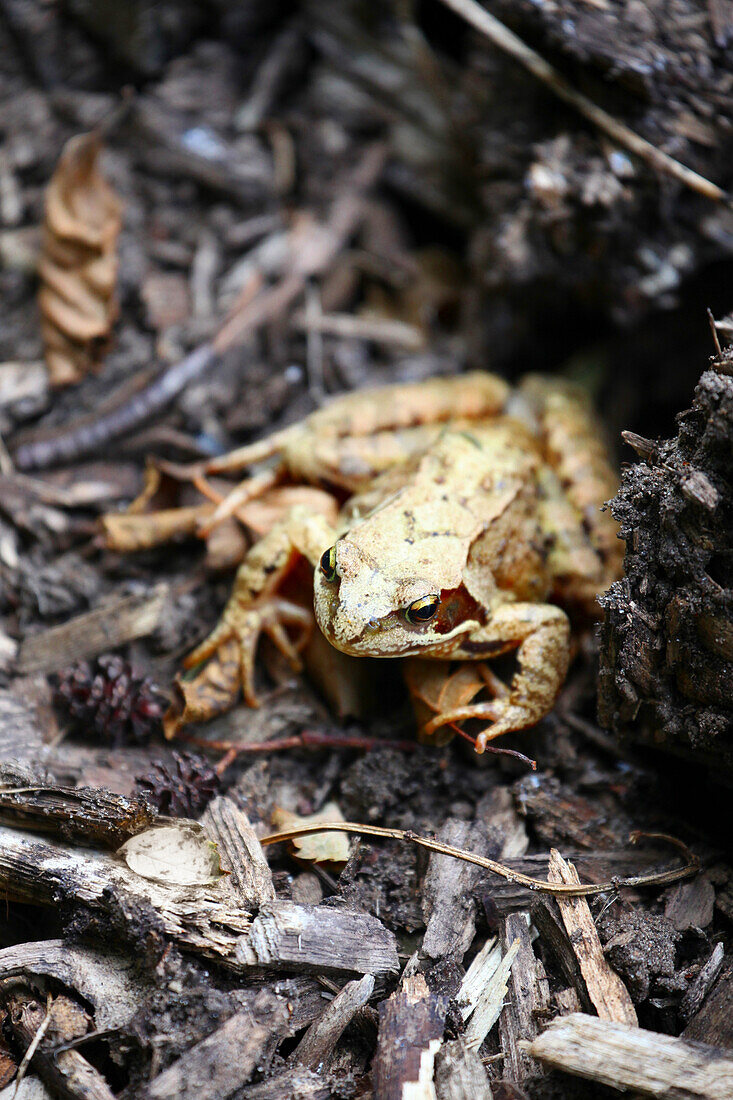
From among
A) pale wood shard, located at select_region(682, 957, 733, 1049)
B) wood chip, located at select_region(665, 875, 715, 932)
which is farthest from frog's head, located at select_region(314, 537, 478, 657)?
pale wood shard, located at select_region(682, 957, 733, 1049)

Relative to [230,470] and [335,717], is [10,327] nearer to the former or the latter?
[230,470]

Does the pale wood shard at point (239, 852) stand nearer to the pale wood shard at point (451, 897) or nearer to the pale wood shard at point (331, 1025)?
the pale wood shard at point (331, 1025)

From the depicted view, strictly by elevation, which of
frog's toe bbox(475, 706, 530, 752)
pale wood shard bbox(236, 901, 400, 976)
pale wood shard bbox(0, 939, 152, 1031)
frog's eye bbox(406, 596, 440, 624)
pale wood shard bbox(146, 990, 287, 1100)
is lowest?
pale wood shard bbox(0, 939, 152, 1031)

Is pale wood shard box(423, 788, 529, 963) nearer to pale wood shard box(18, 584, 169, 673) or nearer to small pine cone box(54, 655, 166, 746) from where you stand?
small pine cone box(54, 655, 166, 746)

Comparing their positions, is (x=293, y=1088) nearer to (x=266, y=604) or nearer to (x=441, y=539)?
(x=266, y=604)

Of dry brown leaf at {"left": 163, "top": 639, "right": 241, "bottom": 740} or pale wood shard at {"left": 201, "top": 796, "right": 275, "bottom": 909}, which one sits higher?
pale wood shard at {"left": 201, "top": 796, "right": 275, "bottom": 909}

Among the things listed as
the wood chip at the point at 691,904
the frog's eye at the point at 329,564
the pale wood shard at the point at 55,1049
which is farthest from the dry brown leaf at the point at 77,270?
the wood chip at the point at 691,904

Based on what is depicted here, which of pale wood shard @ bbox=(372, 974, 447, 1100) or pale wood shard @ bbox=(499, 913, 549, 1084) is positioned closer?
pale wood shard @ bbox=(372, 974, 447, 1100)

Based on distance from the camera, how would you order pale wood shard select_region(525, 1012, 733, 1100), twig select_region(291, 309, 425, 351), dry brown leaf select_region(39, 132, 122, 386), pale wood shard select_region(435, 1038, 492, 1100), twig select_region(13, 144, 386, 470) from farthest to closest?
1. twig select_region(291, 309, 425, 351)
2. dry brown leaf select_region(39, 132, 122, 386)
3. twig select_region(13, 144, 386, 470)
4. pale wood shard select_region(435, 1038, 492, 1100)
5. pale wood shard select_region(525, 1012, 733, 1100)
